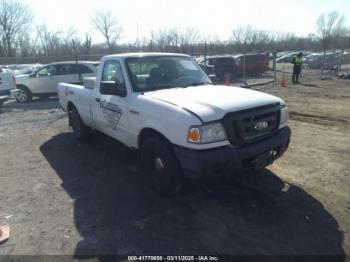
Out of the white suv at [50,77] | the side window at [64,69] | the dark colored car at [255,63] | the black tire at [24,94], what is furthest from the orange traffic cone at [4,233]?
the dark colored car at [255,63]

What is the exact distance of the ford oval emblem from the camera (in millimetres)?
4387

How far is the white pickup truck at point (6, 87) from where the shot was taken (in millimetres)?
12906

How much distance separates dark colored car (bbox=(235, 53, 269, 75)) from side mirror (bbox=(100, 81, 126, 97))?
23589 millimetres

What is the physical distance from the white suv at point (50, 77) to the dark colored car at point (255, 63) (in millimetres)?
15672

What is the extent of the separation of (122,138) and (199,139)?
1.97 m

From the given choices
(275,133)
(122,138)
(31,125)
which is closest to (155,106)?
(122,138)

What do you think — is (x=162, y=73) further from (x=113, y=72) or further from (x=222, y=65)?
(x=222, y=65)

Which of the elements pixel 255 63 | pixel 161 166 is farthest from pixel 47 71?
pixel 255 63

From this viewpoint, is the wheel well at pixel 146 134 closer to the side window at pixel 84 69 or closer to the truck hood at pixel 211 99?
the truck hood at pixel 211 99

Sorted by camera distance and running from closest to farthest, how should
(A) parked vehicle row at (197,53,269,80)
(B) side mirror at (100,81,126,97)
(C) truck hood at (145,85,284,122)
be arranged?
1. (C) truck hood at (145,85,284,122)
2. (B) side mirror at (100,81,126,97)
3. (A) parked vehicle row at (197,53,269,80)

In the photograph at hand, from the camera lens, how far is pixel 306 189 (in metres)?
4.82

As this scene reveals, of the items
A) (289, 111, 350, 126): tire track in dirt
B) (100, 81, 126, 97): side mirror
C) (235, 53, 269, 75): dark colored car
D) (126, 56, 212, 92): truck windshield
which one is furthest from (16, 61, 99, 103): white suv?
(235, 53, 269, 75): dark colored car

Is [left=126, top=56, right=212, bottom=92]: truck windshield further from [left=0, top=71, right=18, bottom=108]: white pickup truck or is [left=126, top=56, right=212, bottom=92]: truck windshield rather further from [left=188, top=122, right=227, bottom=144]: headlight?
[left=0, top=71, right=18, bottom=108]: white pickup truck

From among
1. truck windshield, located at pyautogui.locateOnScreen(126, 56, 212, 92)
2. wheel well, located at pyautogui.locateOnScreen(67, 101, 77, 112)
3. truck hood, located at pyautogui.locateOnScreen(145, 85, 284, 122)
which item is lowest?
wheel well, located at pyautogui.locateOnScreen(67, 101, 77, 112)
